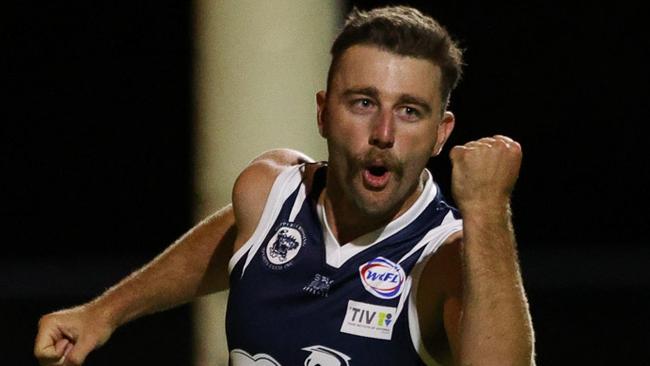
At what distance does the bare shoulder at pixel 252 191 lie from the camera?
302cm

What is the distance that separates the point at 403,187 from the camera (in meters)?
2.80

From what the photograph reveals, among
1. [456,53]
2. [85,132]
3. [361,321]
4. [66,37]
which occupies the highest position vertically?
[456,53]

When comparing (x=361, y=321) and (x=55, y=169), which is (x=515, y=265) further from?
(x=55, y=169)

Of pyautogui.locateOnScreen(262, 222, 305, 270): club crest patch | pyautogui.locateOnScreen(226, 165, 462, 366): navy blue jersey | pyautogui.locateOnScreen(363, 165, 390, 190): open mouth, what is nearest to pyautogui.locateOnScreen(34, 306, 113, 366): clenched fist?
pyautogui.locateOnScreen(226, 165, 462, 366): navy blue jersey

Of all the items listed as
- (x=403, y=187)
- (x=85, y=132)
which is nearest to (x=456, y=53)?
(x=403, y=187)

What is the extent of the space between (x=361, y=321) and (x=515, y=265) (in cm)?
37

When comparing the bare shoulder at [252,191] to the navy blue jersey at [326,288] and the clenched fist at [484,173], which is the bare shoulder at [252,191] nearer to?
the navy blue jersey at [326,288]

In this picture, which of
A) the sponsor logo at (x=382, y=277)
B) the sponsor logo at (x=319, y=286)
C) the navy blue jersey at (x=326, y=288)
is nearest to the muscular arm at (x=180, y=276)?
the navy blue jersey at (x=326, y=288)

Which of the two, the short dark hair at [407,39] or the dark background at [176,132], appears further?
the dark background at [176,132]

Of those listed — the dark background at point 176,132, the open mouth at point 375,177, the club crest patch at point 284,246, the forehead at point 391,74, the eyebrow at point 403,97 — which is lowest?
the dark background at point 176,132

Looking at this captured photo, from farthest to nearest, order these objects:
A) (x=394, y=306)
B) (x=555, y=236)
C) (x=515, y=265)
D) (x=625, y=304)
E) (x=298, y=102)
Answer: (x=555, y=236), (x=625, y=304), (x=298, y=102), (x=394, y=306), (x=515, y=265)

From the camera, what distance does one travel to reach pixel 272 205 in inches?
119

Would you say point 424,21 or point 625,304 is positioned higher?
point 424,21

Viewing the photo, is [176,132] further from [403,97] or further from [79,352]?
[403,97]
